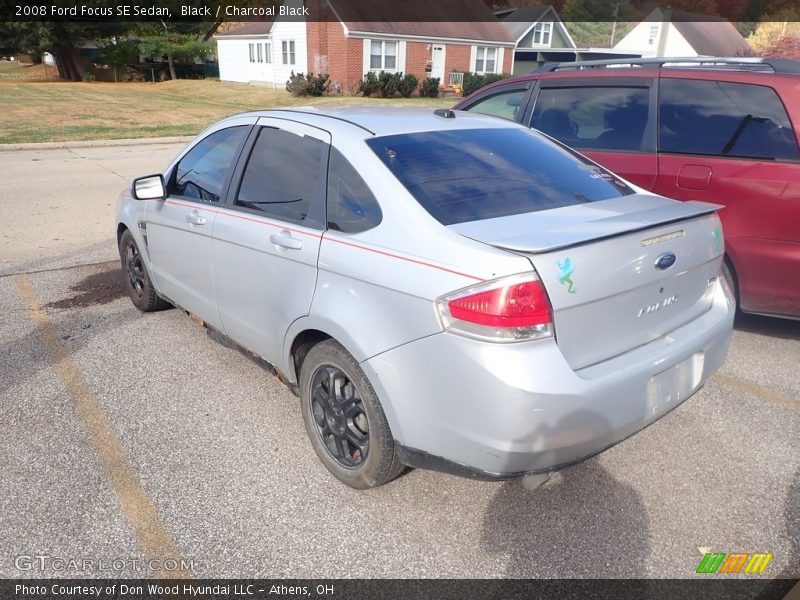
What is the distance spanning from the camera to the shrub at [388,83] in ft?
107

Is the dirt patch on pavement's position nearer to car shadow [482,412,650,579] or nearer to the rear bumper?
the rear bumper

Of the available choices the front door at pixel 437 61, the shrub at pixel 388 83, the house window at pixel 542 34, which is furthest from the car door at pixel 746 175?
the house window at pixel 542 34

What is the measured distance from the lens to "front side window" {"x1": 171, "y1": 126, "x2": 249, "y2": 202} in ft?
12.6

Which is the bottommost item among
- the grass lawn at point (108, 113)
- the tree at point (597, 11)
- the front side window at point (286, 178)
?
the grass lawn at point (108, 113)

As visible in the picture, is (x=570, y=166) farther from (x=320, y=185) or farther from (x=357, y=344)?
(x=357, y=344)

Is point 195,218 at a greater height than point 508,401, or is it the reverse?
point 195,218

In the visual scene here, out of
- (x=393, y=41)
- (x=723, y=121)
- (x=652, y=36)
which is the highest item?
(x=652, y=36)

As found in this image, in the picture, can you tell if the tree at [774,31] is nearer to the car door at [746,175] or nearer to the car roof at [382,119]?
the car door at [746,175]

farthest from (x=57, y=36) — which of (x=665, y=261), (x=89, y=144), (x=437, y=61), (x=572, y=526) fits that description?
(x=572, y=526)

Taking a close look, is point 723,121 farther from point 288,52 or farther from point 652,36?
point 652,36

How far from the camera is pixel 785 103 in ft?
13.8

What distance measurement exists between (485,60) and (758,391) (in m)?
38.8

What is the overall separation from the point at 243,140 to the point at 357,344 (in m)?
1.70

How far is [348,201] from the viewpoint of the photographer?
296 cm
